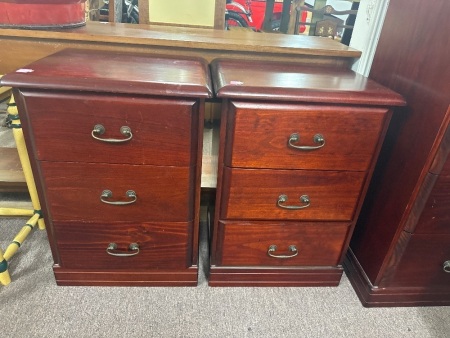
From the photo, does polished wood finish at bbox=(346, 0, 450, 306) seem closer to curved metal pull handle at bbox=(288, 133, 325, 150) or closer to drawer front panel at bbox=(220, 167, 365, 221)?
drawer front panel at bbox=(220, 167, 365, 221)

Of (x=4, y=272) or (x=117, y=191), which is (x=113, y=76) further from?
(x=4, y=272)

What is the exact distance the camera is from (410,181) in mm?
953

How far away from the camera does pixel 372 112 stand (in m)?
0.90

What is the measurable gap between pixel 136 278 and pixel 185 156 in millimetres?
494

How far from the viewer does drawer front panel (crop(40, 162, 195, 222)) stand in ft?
3.02

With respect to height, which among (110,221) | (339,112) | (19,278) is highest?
(339,112)

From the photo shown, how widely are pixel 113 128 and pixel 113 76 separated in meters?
0.13

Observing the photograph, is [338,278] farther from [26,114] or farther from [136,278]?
[26,114]

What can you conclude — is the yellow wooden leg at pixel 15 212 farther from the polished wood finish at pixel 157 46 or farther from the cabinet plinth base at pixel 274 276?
the cabinet plinth base at pixel 274 276

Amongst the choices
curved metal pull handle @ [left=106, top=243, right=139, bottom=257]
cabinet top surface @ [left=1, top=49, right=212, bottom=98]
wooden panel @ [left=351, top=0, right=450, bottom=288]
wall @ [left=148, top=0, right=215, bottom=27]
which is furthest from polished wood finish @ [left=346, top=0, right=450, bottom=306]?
wall @ [left=148, top=0, right=215, bottom=27]

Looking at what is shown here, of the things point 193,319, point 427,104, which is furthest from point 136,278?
point 427,104

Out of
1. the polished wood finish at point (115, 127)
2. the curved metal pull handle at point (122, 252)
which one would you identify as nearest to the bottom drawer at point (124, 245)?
the curved metal pull handle at point (122, 252)

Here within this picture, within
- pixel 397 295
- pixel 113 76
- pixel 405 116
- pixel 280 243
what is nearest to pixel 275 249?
pixel 280 243

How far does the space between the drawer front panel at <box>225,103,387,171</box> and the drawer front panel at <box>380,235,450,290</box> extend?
315mm
